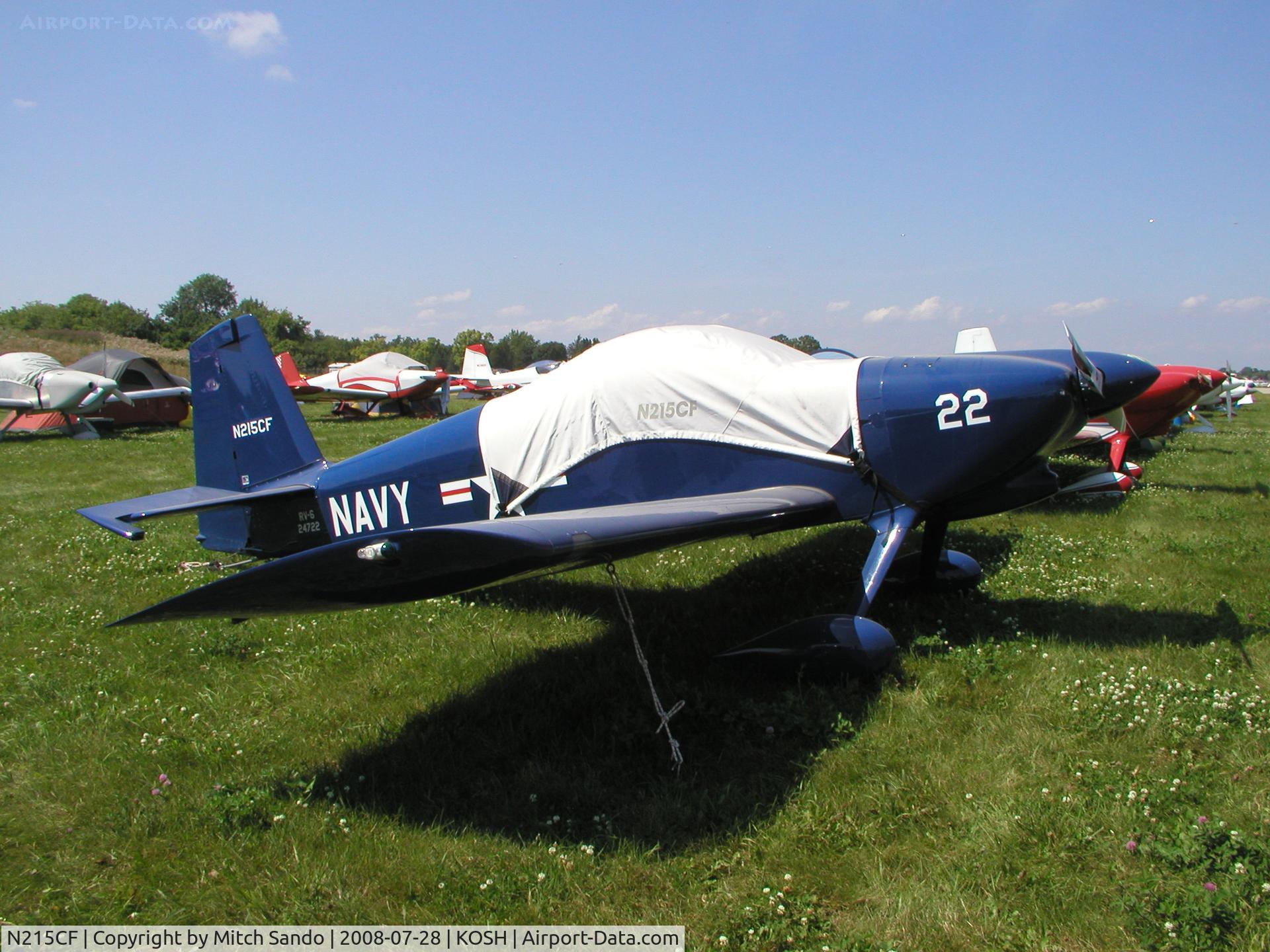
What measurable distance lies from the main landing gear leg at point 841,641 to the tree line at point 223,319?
65.6 metres

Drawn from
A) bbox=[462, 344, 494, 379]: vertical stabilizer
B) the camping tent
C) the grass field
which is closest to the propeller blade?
the grass field

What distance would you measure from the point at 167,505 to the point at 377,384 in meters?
26.0

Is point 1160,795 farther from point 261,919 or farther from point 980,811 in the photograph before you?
point 261,919

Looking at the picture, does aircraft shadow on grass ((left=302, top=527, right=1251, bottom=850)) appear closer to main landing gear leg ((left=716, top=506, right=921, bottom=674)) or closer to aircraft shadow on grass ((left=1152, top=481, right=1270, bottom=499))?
main landing gear leg ((left=716, top=506, right=921, bottom=674))

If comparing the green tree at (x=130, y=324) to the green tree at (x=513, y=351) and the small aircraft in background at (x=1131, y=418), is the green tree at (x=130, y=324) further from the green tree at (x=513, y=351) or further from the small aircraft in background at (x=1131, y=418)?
the small aircraft in background at (x=1131, y=418)

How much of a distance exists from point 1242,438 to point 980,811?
64.2 feet

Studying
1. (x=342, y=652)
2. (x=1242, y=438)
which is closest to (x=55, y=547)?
(x=342, y=652)

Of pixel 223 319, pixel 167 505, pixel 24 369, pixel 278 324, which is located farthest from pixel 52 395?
pixel 278 324

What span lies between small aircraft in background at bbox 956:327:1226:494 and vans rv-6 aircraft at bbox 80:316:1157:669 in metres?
4.48

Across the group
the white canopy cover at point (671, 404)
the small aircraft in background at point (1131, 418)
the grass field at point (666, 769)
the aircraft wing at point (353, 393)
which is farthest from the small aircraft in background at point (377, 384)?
the white canopy cover at point (671, 404)

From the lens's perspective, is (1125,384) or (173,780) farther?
(1125,384)

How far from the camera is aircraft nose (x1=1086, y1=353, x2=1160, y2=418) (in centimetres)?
458

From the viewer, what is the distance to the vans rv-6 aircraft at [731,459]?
4.29 meters

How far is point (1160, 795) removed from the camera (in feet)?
9.88
